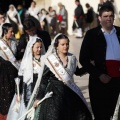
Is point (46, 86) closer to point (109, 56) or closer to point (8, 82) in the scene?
point (109, 56)

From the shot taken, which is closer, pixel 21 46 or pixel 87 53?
pixel 87 53

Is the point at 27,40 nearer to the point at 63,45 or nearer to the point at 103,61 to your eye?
the point at 63,45

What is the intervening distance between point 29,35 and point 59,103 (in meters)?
1.70

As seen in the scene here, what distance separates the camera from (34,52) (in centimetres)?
621

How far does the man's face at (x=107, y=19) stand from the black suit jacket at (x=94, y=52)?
10cm

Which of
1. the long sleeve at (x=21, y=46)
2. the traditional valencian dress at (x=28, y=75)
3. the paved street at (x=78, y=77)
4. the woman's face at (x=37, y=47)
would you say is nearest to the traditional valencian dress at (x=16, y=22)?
the paved street at (x=78, y=77)

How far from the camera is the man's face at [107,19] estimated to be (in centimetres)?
519

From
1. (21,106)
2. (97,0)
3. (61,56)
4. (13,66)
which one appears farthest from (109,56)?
(97,0)

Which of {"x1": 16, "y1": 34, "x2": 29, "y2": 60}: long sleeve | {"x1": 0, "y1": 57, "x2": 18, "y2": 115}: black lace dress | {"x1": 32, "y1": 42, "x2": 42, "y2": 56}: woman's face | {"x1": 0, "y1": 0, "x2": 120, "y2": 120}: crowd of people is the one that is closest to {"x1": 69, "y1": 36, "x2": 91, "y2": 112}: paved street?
{"x1": 0, "y1": 57, "x2": 18, "y2": 115}: black lace dress

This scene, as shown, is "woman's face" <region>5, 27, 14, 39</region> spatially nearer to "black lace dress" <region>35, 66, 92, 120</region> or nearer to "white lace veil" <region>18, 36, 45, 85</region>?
"white lace veil" <region>18, 36, 45, 85</region>

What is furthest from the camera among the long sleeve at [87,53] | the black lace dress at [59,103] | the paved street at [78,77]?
the paved street at [78,77]

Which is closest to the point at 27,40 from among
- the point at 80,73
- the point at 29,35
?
the point at 29,35

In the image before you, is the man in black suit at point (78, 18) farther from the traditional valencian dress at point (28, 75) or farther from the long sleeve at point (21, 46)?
the traditional valencian dress at point (28, 75)

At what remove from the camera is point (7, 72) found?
285 inches
